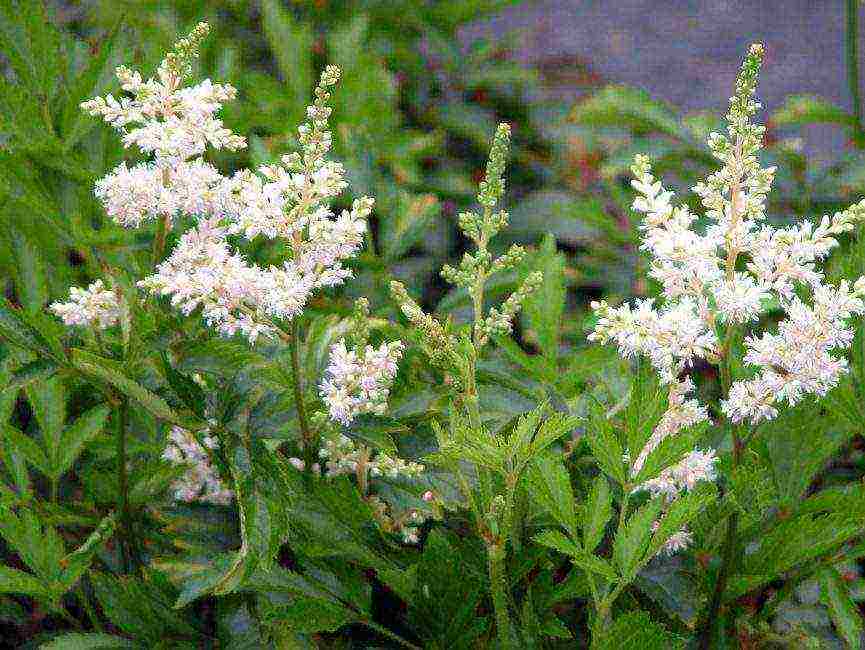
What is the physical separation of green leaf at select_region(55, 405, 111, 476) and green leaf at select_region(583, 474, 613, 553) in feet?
2.28

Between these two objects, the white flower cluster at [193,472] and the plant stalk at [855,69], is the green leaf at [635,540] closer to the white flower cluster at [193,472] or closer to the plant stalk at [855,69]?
the white flower cluster at [193,472]

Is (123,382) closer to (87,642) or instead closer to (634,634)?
(87,642)

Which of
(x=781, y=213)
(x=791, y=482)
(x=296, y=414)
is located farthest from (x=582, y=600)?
(x=781, y=213)

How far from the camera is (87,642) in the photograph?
48.4 inches

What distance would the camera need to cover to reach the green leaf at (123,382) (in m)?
1.07

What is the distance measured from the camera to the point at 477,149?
324 cm

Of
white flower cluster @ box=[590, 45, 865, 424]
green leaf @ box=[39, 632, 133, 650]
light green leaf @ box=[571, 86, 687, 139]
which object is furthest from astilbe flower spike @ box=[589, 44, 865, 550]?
light green leaf @ box=[571, 86, 687, 139]

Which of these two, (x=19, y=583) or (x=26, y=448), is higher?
(x=26, y=448)

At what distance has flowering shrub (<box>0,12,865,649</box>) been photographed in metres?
1.03

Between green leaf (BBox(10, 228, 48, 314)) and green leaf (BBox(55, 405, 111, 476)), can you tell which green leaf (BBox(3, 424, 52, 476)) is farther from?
green leaf (BBox(10, 228, 48, 314))

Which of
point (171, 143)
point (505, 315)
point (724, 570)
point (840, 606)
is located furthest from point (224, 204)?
point (840, 606)

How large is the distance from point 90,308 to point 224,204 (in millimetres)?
237

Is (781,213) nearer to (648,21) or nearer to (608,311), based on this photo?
(608,311)

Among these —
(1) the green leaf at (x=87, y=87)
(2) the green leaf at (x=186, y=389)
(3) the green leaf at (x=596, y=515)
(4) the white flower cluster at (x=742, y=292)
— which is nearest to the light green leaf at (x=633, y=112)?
(1) the green leaf at (x=87, y=87)
